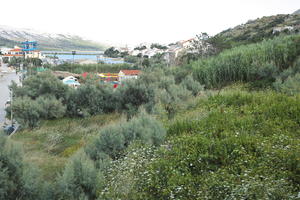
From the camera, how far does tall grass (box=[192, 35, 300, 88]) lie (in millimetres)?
13245

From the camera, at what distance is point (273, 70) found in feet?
41.6

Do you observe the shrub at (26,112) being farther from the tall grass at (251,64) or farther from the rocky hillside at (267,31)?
the rocky hillside at (267,31)

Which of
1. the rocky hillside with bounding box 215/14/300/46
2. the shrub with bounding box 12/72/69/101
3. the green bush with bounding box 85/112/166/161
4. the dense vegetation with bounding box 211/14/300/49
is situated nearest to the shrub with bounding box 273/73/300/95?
the green bush with bounding box 85/112/166/161

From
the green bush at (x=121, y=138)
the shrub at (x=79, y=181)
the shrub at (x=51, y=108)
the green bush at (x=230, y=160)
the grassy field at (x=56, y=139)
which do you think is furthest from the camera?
the shrub at (x=51, y=108)

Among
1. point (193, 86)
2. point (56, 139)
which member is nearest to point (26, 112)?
point (56, 139)

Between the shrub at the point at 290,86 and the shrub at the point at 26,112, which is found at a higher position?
the shrub at the point at 290,86

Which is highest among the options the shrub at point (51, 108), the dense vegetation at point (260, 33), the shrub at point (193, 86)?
the dense vegetation at point (260, 33)

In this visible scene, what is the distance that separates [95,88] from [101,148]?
33.4 feet

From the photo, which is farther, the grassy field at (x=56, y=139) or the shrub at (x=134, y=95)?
the shrub at (x=134, y=95)

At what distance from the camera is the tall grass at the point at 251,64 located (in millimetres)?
13245

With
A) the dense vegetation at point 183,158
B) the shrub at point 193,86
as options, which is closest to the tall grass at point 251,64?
the shrub at point 193,86

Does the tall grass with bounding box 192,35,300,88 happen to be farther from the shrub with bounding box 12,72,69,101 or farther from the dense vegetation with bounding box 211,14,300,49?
the dense vegetation with bounding box 211,14,300,49

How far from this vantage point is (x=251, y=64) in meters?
13.6

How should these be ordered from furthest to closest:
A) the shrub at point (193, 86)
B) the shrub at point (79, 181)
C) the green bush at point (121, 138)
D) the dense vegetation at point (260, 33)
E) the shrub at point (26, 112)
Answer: the dense vegetation at point (260, 33)
the shrub at point (26, 112)
the shrub at point (193, 86)
the green bush at point (121, 138)
the shrub at point (79, 181)
